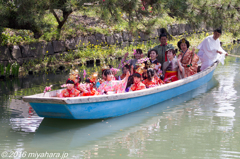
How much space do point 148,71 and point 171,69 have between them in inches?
43.4

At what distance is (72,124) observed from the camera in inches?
208

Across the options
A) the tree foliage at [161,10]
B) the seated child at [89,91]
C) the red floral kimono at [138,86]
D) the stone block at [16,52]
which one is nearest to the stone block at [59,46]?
the stone block at [16,52]

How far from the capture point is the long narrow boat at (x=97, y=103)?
15.7 ft

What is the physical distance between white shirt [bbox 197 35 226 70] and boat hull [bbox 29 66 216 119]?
2612 mm

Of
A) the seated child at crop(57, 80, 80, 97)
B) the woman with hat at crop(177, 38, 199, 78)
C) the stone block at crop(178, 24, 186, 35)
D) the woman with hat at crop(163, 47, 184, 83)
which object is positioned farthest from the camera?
the stone block at crop(178, 24, 186, 35)

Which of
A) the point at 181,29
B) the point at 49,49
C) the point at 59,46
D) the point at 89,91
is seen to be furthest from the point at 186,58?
the point at 181,29

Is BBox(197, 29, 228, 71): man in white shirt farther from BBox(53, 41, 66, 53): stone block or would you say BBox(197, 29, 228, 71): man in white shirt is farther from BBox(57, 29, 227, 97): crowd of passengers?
BBox(53, 41, 66, 53): stone block

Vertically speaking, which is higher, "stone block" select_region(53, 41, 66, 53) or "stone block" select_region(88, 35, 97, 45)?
"stone block" select_region(88, 35, 97, 45)

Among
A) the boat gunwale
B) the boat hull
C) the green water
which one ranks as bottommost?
the green water

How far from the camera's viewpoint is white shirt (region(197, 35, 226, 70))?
8.50 meters

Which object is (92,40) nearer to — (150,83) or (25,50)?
(25,50)

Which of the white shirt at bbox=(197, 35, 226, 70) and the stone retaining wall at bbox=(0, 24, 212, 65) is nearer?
the white shirt at bbox=(197, 35, 226, 70)

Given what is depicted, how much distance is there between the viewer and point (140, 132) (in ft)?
16.2

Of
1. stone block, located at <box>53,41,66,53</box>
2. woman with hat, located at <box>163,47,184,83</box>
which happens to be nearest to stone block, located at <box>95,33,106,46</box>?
stone block, located at <box>53,41,66,53</box>
